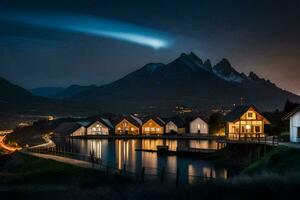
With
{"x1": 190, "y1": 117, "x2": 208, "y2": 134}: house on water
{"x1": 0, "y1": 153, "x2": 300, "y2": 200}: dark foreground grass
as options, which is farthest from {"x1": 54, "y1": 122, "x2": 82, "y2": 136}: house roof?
{"x1": 0, "y1": 153, "x2": 300, "y2": 200}: dark foreground grass

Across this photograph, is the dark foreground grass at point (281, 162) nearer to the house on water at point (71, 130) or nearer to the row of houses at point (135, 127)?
the row of houses at point (135, 127)

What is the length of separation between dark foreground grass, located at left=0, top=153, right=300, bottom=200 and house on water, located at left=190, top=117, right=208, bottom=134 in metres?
85.7

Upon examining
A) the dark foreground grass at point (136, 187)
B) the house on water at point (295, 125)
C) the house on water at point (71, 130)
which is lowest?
the house on water at point (71, 130)

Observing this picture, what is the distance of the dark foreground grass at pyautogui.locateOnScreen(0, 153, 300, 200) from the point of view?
70.5ft

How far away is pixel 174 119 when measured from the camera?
13825 centimetres

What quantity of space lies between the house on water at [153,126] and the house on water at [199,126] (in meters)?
9.04

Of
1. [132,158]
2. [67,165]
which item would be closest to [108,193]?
[67,165]

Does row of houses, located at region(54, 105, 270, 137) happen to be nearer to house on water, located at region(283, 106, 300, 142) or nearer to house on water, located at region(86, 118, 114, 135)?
house on water, located at region(86, 118, 114, 135)

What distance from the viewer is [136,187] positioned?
2920 centimetres

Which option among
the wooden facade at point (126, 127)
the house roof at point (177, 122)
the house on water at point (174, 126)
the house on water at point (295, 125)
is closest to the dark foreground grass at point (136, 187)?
the house on water at point (295, 125)

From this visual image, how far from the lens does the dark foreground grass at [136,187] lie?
70.5 ft

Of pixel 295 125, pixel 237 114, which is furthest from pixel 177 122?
pixel 295 125

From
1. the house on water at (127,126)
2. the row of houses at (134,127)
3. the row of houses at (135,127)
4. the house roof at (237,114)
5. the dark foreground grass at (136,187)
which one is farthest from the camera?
the house on water at (127,126)

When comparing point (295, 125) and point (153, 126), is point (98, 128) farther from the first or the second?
point (295, 125)
